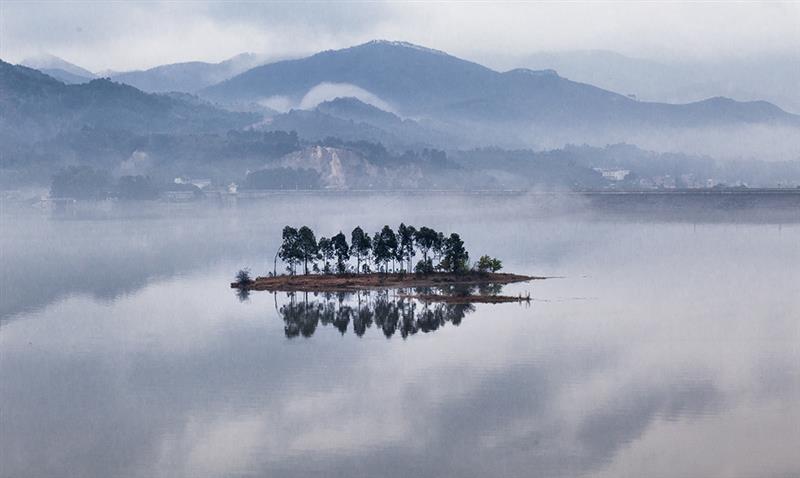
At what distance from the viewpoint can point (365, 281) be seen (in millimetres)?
24672

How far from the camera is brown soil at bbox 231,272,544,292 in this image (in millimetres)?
24250

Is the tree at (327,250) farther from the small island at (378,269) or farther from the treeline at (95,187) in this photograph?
the treeline at (95,187)

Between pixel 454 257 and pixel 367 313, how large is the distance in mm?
4770

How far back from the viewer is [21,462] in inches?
460

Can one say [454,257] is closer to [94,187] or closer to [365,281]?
[365,281]

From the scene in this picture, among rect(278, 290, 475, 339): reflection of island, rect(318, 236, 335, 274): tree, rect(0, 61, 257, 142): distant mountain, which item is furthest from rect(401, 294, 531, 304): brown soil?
rect(0, 61, 257, 142): distant mountain

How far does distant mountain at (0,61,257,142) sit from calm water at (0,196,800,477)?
109181 mm

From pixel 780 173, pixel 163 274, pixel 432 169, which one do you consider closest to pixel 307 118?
pixel 432 169

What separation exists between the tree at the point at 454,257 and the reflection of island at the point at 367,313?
2357 millimetres

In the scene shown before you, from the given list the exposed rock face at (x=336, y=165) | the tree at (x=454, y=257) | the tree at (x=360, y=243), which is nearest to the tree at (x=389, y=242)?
the tree at (x=360, y=243)

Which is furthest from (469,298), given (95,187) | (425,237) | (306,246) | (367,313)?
(95,187)

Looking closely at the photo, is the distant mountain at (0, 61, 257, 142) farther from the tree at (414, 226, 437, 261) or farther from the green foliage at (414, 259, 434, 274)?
the green foliage at (414, 259, 434, 274)

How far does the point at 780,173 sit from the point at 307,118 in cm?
6232

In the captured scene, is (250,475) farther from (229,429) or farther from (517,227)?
(517,227)
